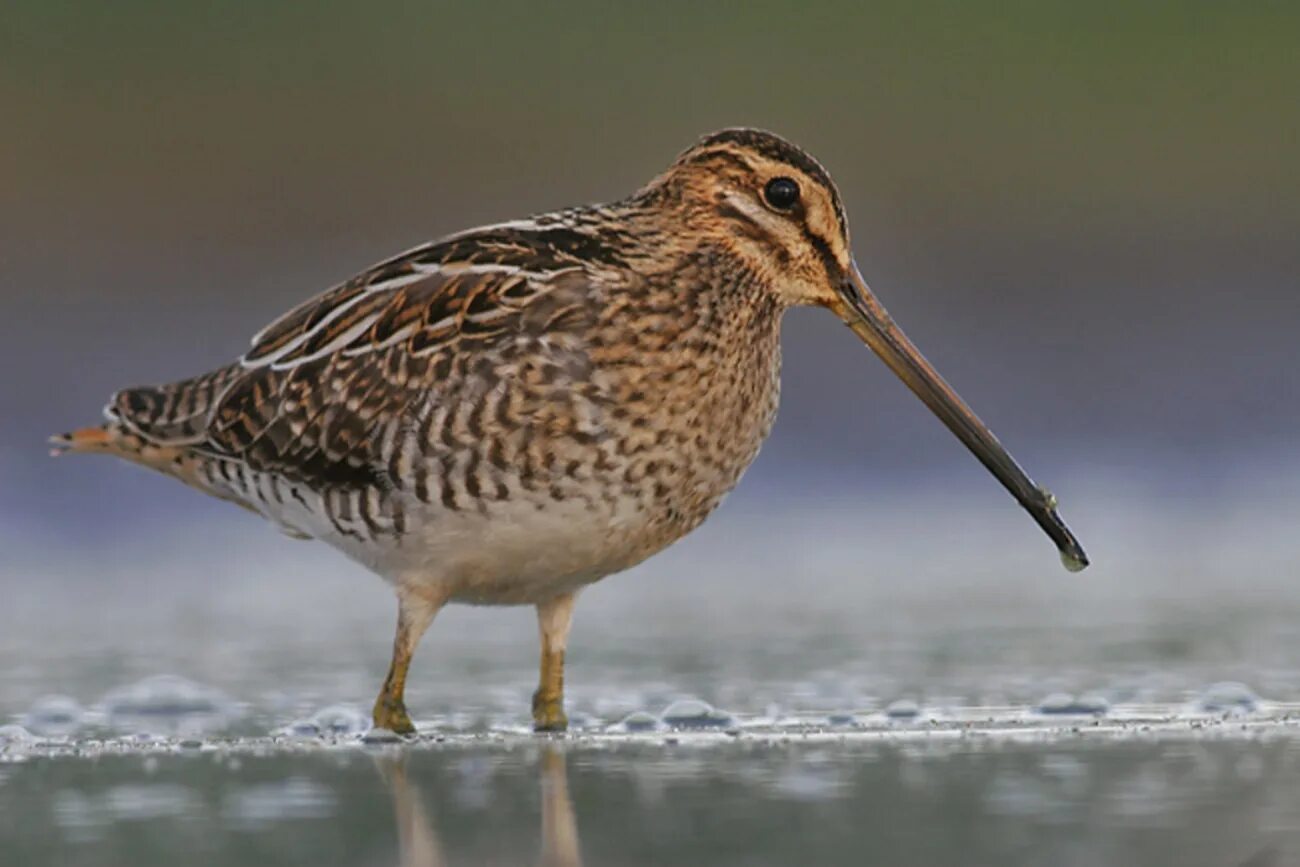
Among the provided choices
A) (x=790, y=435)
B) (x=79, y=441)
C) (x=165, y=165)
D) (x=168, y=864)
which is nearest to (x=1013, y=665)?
(x=79, y=441)

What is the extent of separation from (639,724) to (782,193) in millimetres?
1606

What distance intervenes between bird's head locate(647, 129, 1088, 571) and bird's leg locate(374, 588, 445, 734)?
1.38 metres

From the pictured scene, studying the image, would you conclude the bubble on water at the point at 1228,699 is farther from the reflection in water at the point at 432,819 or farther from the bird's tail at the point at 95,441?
the bird's tail at the point at 95,441

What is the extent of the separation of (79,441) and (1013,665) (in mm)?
3227

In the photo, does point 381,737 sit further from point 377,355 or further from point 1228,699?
point 1228,699

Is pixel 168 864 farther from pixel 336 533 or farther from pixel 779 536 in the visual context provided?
pixel 779 536

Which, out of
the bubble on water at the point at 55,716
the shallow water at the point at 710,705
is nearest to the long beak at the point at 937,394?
the shallow water at the point at 710,705

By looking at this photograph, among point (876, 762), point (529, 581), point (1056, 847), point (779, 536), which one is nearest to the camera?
point (1056, 847)

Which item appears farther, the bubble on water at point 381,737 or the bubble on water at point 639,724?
the bubble on water at point 639,724

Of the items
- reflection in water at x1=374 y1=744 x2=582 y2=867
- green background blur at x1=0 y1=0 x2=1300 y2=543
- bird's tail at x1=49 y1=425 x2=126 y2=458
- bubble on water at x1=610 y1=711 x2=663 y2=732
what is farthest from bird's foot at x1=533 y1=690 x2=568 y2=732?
green background blur at x1=0 y1=0 x2=1300 y2=543

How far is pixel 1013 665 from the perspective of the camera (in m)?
8.88

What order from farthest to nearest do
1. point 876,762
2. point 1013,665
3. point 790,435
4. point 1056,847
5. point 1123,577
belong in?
point 790,435 < point 1123,577 < point 1013,665 < point 876,762 < point 1056,847

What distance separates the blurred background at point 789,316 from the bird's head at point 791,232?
972 mm

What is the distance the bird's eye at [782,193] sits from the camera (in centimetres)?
785
